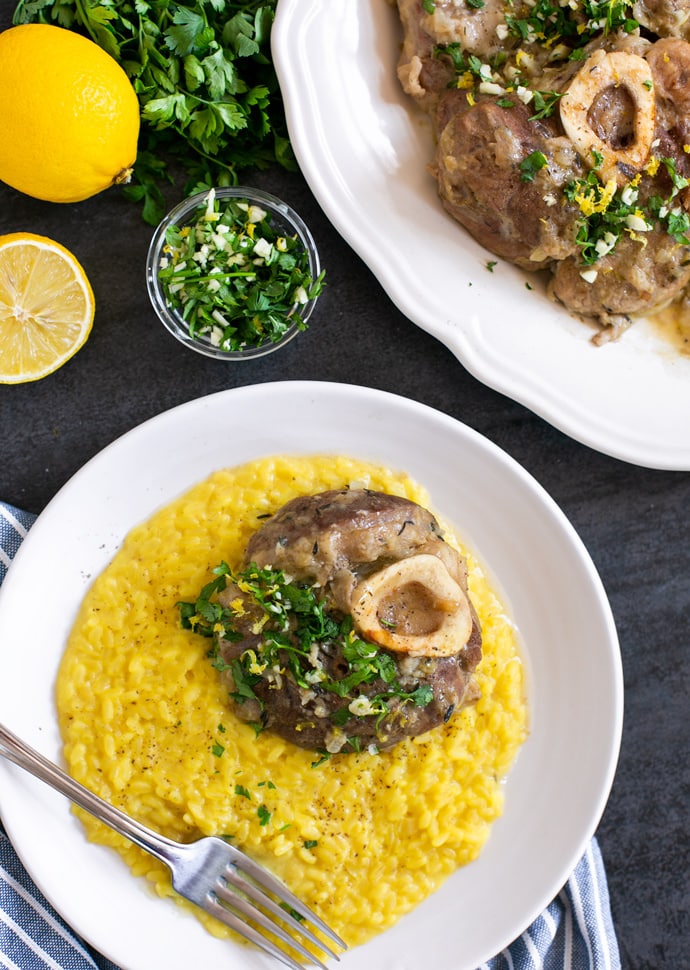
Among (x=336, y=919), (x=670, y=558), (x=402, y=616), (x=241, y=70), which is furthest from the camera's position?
(x=670, y=558)

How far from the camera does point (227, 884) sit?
3.85 m

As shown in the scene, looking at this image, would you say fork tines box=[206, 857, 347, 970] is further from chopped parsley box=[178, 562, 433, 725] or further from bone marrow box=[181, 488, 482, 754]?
chopped parsley box=[178, 562, 433, 725]

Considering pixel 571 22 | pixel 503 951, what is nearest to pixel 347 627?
pixel 503 951

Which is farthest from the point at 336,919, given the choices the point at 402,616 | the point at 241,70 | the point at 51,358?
the point at 241,70

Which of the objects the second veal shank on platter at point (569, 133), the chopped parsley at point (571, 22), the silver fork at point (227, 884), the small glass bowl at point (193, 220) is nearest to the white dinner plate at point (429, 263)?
the second veal shank on platter at point (569, 133)

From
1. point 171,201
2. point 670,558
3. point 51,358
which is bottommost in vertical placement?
point 670,558

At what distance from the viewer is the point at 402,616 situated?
3688mm

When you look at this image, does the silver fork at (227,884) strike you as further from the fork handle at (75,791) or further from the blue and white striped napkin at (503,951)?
the blue and white striped napkin at (503,951)

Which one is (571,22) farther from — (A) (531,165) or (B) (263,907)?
(B) (263,907)

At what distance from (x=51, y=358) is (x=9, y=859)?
2292 mm

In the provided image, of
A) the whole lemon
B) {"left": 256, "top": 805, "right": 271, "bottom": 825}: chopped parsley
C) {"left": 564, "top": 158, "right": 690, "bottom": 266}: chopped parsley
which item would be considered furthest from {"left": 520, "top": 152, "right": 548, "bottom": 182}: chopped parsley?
{"left": 256, "top": 805, "right": 271, "bottom": 825}: chopped parsley

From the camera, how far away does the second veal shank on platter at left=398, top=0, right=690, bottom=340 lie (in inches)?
154

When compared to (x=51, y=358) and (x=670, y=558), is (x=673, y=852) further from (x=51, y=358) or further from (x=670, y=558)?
(x=51, y=358)

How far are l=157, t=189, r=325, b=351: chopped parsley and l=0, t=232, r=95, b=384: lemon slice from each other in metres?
0.41
